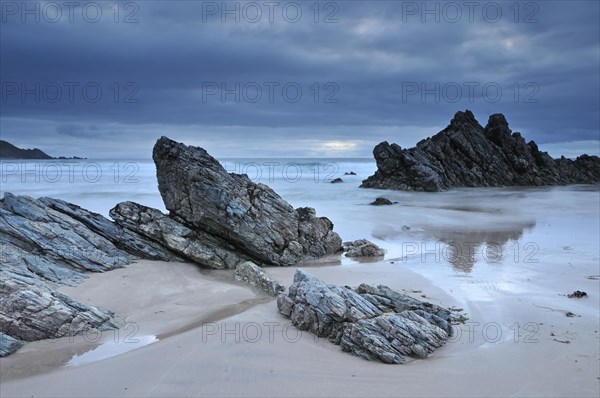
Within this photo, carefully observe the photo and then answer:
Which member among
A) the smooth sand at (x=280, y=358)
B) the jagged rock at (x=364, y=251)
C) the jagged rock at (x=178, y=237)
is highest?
the jagged rock at (x=178, y=237)

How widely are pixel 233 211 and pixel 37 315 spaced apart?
633 cm

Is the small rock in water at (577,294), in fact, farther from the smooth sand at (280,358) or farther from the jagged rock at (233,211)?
the jagged rock at (233,211)

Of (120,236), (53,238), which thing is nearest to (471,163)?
(120,236)

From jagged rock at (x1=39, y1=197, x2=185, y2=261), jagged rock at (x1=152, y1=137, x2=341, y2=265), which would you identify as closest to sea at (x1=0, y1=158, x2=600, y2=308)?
jagged rock at (x1=152, y1=137, x2=341, y2=265)

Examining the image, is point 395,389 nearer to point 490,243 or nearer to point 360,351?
point 360,351

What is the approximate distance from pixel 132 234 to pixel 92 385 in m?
7.23

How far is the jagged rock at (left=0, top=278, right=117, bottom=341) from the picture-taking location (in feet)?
23.3

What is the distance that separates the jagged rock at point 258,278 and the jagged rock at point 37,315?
350cm

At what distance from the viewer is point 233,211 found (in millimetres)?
13047

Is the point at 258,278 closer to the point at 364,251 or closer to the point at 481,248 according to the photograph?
the point at 364,251

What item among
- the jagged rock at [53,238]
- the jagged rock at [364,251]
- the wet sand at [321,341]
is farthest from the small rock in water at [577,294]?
the jagged rock at [53,238]

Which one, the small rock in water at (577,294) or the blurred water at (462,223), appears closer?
the small rock in water at (577,294)

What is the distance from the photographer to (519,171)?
53.5 m

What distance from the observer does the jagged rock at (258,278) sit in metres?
10.2
